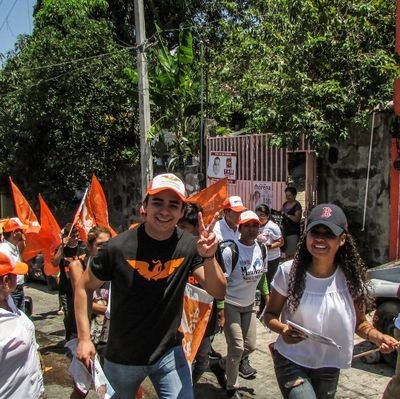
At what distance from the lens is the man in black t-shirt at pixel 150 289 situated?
3.16 meters

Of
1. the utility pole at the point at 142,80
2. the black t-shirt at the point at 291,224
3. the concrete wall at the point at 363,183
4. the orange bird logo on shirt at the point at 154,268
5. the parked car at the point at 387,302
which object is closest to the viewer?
the orange bird logo on shirt at the point at 154,268

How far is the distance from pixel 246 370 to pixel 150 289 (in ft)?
10.0

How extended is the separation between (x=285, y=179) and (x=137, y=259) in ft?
25.2

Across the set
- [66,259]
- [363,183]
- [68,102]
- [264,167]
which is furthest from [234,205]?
[68,102]

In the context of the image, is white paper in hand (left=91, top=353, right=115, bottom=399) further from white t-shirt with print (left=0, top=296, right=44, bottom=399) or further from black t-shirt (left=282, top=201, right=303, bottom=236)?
black t-shirt (left=282, top=201, right=303, bottom=236)

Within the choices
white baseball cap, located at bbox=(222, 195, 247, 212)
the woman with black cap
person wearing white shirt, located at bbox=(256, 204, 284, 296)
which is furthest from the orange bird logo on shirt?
person wearing white shirt, located at bbox=(256, 204, 284, 296)

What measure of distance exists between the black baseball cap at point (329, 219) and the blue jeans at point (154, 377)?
3.65 feet

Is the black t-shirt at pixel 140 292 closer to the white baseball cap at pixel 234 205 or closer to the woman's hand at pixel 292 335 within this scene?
the woman's hand at pixel 292 335

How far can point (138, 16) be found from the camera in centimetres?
1173

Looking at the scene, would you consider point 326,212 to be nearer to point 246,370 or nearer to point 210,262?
point 210,262

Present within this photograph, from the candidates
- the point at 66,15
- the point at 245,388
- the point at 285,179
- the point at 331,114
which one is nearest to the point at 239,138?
the point at 285,179

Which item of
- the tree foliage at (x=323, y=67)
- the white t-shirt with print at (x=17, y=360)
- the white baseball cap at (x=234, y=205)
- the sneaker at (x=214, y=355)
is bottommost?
the sneaker at (x=214, y=355)

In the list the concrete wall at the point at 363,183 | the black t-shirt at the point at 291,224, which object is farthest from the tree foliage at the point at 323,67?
the black t-shirt at the point at 291,224

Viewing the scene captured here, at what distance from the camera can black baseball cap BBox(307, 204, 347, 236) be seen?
10.4 ft
